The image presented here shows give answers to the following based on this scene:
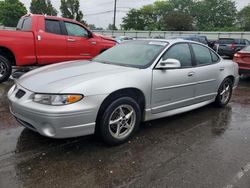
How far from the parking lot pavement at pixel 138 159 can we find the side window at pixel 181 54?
3.59 ft

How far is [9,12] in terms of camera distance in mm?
64312

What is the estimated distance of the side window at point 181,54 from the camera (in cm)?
440

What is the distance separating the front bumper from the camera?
3064mm

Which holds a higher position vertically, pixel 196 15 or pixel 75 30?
pixel 196 15

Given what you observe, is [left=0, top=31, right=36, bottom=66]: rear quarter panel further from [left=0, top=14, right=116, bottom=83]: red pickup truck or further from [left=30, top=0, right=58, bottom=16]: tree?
[left=30, top=0, right=58, bottom=16]: tree

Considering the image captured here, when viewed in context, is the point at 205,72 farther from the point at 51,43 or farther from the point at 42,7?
the point at 42,7

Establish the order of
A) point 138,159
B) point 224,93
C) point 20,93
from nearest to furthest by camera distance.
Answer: point 138,159 → point 20,93 → point 224,93

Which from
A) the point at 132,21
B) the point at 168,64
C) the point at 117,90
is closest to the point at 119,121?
the point at 117,90

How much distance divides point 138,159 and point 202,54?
8.97 ft

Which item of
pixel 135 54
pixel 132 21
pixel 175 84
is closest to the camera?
pixel 175 84

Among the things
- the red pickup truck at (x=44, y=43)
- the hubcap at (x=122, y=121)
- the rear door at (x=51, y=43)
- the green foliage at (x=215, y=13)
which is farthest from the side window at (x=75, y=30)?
the green foliage at (x=215, y=13)

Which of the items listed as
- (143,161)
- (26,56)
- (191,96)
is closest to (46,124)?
(143,161)

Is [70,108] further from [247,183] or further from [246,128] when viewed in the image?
[246,128]

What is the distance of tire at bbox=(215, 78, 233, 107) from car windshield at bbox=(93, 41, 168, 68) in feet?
6.10
